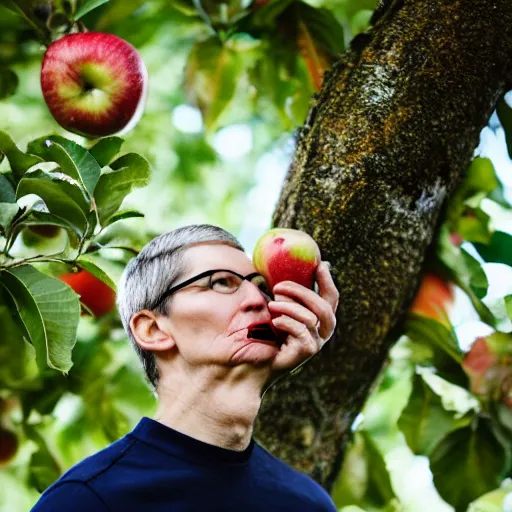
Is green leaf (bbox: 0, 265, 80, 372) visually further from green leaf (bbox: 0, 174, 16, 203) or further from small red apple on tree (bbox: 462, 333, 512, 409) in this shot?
small red apple on tree (bbox: 462, 333, 512, 409)

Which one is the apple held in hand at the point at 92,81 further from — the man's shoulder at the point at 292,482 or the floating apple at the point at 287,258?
the man's shoulder at the point at 292,482

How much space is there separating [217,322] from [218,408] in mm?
110

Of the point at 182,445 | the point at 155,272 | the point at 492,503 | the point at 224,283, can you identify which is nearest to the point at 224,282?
the point at 224,283

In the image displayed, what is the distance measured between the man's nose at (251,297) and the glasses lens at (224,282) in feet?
0.04

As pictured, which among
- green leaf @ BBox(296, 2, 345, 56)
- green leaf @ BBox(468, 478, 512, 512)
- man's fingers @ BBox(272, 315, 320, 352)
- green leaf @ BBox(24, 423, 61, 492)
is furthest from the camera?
green leaf @ BBox(468, 478, 512, 512)

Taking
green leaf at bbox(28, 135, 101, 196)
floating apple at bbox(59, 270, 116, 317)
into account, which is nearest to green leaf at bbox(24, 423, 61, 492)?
floating apple at bbox(59, 270, 116, 317)

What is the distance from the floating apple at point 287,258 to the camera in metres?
1.04

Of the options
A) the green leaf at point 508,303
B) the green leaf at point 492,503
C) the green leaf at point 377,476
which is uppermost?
the green leaf at point 508,303

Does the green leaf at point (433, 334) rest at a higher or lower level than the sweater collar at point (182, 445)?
lower

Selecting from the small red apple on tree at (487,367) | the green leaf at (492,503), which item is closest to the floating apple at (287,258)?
the small red apple on tree at (487,367)

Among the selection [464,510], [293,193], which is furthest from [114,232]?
[464,510]

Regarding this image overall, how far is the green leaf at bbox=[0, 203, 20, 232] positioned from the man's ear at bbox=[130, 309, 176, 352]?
0.72 feet

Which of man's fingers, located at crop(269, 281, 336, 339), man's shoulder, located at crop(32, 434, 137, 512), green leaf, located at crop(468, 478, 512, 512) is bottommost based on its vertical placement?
green leaf, located at crop(468, 478, 512, 512)

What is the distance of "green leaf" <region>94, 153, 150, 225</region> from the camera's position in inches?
40.9
